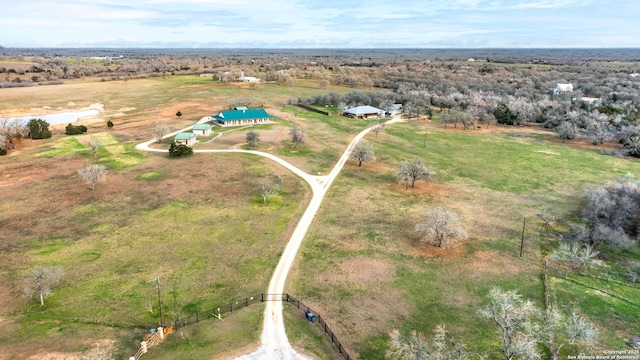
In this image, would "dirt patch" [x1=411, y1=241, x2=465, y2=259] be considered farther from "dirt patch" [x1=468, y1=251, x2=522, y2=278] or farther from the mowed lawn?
"dirt patch" [x1=468, y1=251, x2=522, y2=278]

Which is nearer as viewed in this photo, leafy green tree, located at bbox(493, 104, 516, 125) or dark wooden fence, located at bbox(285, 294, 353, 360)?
dark wooden fence, located at bbox(285, 294, 353, 360)

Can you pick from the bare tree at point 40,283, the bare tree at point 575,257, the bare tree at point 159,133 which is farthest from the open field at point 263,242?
the bare tree at point 159,133

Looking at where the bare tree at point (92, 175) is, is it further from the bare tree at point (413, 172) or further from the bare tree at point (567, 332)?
the bare tree at point (567, 332)

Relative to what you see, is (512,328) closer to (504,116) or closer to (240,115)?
(240,115)

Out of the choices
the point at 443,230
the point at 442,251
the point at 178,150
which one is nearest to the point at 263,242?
the point at 442,251

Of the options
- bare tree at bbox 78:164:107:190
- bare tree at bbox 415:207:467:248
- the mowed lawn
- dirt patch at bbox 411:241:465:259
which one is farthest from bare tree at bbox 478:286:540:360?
bare tree at bbox 78:164:107:190

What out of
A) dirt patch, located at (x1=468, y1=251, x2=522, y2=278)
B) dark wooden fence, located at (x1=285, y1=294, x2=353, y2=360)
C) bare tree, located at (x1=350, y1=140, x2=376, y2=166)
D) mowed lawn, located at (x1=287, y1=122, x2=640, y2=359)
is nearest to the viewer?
dark wooden fence, located at (x1=285, y1=294, x2=353, y2=360)
